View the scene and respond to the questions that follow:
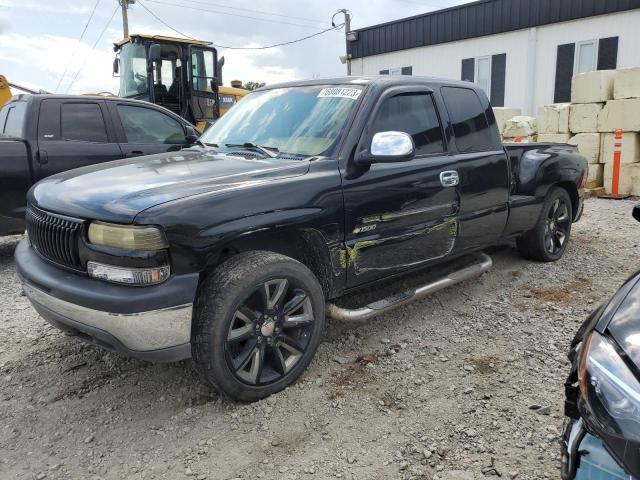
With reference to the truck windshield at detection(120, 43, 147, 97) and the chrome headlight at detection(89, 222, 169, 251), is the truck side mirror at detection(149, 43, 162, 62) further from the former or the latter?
the chrome headlight at detection(89, 222, 169, 251)

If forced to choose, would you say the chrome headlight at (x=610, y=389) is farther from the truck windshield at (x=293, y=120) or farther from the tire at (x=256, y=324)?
the truck windshield at (x=293, y=120)

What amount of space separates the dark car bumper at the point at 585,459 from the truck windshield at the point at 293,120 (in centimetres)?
217

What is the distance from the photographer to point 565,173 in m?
5.28

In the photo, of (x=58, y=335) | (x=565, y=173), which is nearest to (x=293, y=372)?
(x=58, y=335)

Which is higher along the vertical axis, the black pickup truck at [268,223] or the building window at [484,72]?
the building window at [484,72]

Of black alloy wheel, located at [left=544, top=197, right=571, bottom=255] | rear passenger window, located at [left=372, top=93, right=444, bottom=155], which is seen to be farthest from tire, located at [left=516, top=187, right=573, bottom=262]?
rear passenger window, located at [left=372, top=93, right=444, bottom=155]

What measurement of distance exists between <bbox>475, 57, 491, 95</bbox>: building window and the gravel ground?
1399 centimetres

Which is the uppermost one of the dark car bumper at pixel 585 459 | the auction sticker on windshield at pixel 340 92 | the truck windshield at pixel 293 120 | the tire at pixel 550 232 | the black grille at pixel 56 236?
the auction sticker on windshield at pixel 340 92

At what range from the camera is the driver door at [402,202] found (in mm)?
3312

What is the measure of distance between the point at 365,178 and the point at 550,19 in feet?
47.4

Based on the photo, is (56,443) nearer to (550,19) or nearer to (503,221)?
(503,221)

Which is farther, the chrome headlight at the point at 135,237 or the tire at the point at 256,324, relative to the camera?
the tire at the point at 256,324

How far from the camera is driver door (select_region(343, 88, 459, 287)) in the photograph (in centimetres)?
331

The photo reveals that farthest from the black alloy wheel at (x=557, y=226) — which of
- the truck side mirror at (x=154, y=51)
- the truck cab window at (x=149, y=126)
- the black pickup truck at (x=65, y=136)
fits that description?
the truck side mirror at (x=154, y=51)
